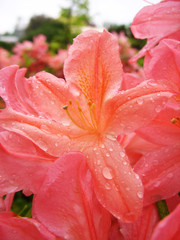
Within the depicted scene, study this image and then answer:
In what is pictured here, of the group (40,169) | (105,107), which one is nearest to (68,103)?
(105,107)

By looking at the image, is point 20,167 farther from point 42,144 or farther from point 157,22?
point 157,22

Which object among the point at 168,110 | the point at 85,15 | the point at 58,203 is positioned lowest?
the point at 85,15

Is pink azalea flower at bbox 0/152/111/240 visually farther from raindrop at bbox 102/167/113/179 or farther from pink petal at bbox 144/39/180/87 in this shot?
pink petal at bbox 144/39/180/87

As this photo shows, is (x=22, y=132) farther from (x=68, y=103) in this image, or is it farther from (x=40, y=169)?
(x=68, y=103)

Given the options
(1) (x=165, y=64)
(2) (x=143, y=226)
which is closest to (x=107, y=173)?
(2) (x=143, y=226)

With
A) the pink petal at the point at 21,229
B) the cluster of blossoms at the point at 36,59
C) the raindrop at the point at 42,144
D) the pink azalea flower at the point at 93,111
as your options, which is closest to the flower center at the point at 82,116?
the pink azalea flower at the point at 93,111

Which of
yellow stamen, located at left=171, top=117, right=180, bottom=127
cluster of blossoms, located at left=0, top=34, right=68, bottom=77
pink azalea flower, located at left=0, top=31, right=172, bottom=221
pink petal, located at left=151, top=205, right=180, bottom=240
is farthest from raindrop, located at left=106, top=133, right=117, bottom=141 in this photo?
cluster of blossoms, located at left=0, top=34, right=68, bottom=77

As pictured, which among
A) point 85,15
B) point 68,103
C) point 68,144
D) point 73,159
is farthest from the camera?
point 85,15
